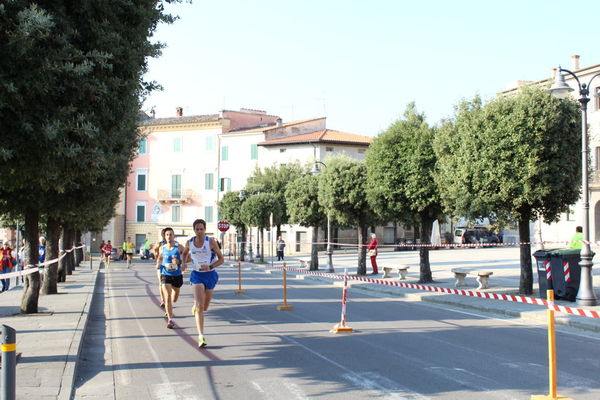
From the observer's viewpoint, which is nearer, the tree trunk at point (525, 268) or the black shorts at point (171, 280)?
the black shorts at point (171, 280)

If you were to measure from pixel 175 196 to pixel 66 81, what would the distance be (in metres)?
62.5

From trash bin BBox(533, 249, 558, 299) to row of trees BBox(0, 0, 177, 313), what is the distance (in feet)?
35.6

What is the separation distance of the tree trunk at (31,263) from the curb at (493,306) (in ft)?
32.3

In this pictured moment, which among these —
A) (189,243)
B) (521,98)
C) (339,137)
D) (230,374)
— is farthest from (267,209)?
(230,374)

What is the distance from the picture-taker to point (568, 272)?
15.2m

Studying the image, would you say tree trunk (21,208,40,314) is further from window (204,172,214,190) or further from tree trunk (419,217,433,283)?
window (204,172,214,190)

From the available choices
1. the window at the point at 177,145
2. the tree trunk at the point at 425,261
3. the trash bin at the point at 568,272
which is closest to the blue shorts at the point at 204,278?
the trash bin at the point at 568,272

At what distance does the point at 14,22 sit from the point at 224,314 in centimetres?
874

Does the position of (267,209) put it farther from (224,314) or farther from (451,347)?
(451,347)

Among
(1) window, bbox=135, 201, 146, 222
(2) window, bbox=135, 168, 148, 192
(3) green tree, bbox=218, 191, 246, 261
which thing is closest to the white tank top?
(3) green tree, bbox=218, 191, 246, 261

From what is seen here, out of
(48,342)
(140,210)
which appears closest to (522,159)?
(48,342)

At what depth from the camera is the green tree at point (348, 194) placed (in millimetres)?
26156

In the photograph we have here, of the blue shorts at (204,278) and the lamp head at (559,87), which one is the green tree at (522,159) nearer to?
the lamp head at (559,87)

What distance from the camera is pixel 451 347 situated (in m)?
9.81
